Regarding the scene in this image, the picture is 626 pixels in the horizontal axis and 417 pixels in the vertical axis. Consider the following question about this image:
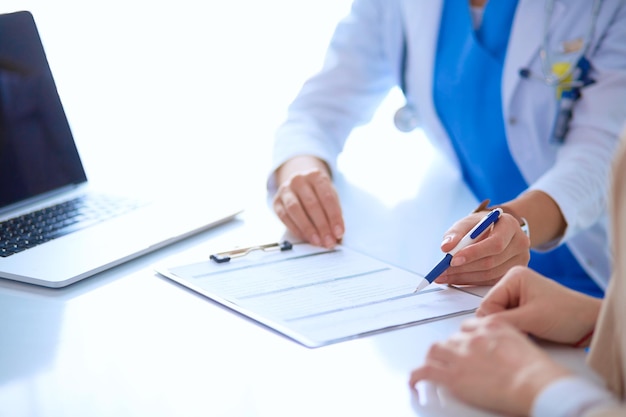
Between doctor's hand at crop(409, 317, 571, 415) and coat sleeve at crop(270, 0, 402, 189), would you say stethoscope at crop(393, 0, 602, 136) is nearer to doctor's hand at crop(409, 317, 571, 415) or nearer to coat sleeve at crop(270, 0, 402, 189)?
coat sleeve at crop(270, 0, 402, 189)

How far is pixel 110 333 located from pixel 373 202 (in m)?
0.58

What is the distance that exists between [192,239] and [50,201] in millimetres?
281

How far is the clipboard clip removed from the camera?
0.98 meters

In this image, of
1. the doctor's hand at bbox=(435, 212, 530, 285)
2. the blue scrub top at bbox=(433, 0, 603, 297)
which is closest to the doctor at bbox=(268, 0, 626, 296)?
the blue scrub top at bbox=(433, 0, 603, 297)

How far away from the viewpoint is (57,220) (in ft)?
3.72

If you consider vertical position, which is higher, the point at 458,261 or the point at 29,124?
the point at 29,124

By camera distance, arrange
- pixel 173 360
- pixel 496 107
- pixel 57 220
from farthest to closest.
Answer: pixel 496 107 → pixel 57 220 → pixel 173 360

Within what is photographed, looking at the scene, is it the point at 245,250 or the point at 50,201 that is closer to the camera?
the point at 245,250

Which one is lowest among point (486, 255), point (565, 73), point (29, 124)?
point (486, 255)

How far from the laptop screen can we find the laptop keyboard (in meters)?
0.05

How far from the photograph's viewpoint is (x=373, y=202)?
1.28 m

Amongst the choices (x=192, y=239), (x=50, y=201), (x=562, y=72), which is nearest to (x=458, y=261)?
(x=192, y=239)

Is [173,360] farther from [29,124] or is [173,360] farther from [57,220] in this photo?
[29,124]

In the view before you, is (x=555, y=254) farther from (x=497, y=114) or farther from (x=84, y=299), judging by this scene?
(x=84, y=299)
